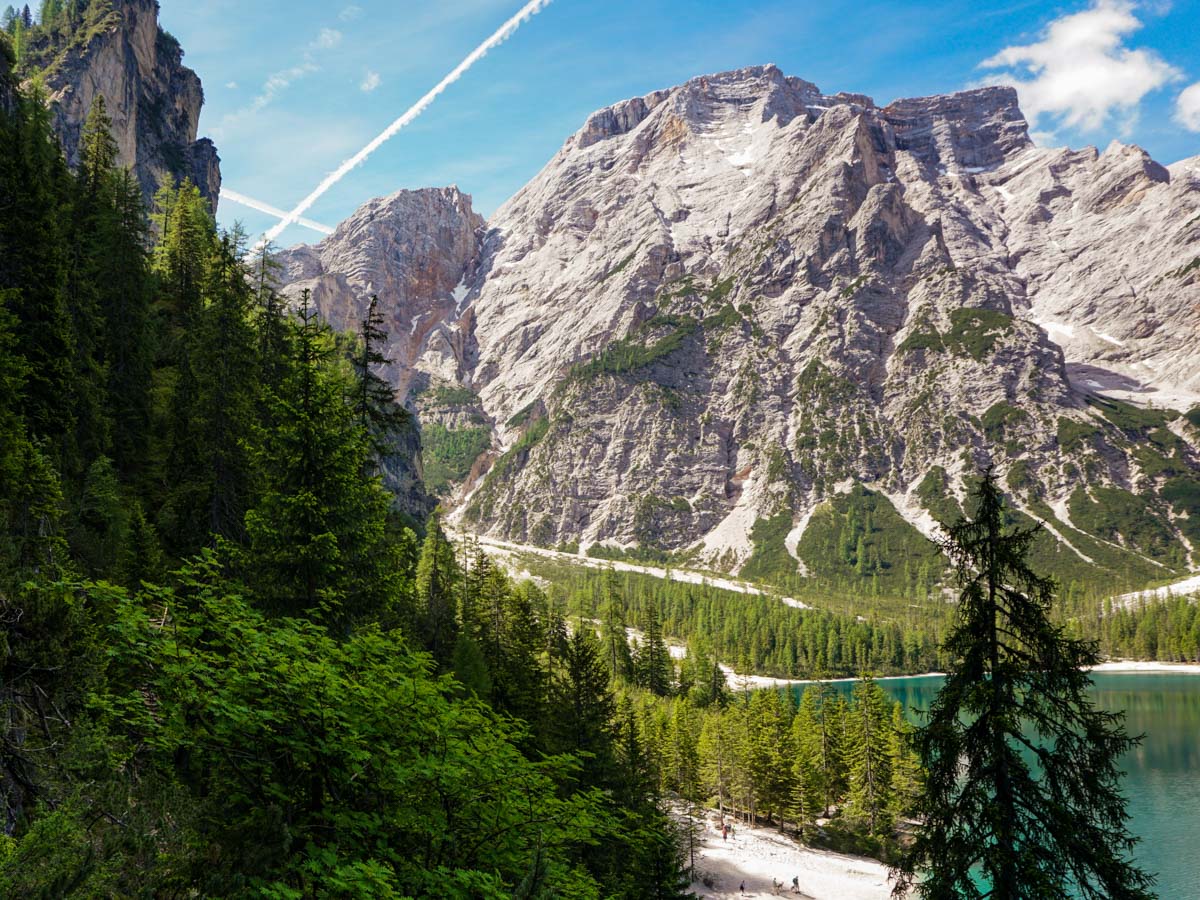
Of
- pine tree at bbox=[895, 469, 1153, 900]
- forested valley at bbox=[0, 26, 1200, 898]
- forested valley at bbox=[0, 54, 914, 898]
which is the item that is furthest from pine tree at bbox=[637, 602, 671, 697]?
pine tree at bbox=[895, 469, 1153, 900]

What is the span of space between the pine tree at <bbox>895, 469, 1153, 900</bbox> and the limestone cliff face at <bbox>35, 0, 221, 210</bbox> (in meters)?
109

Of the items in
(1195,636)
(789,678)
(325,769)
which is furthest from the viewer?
(1195,636)

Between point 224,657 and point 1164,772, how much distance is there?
94.6 m

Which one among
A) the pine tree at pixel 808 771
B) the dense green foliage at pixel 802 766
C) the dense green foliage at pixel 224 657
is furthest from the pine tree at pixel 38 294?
the pine tree at pixel 808 771

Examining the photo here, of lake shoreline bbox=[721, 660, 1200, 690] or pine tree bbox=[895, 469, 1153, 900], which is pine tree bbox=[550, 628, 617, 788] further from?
lake shoreline bbox=[721, 660, 1200, 690]

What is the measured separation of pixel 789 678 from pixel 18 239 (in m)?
152

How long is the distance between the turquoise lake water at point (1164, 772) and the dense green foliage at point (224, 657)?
690 inches

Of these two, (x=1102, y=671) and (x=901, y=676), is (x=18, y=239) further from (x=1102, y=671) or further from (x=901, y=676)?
(x=1102, y=671)

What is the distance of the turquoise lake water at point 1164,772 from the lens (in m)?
47.1

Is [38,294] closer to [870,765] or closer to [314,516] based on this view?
[314,516]

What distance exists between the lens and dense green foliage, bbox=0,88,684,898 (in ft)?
24.1

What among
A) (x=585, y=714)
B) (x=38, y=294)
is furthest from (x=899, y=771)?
(x=38, y=294)

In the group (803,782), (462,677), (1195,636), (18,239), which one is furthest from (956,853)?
(1195,636)

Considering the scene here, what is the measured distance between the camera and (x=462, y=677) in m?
31.6
